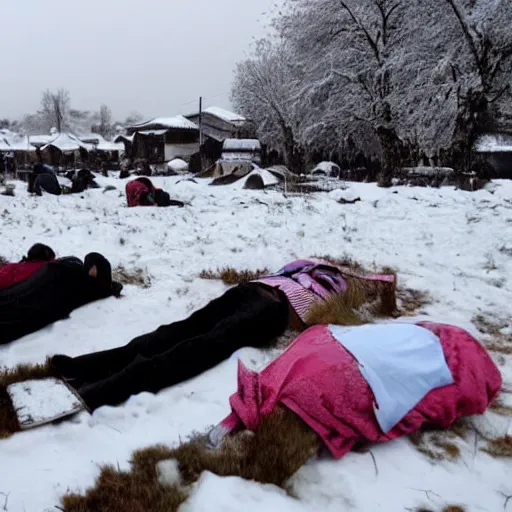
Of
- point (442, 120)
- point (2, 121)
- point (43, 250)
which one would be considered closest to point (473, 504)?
point (43, 250)

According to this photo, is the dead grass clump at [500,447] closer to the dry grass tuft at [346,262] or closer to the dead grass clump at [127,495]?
the dead grass clump at [127,495]

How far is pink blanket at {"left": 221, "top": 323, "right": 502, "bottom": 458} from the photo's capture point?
2.25 m

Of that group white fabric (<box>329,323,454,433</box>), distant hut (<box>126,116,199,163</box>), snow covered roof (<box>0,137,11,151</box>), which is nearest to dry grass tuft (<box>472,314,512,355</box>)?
white fabric (<box>329,323,454,433</box>)

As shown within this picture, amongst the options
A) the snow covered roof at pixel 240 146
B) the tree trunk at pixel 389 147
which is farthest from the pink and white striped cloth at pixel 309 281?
the snow covered roof at pixel 240 146

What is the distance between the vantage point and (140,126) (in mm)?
44812

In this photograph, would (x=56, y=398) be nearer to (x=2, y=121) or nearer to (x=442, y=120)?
(x=442, y=120)

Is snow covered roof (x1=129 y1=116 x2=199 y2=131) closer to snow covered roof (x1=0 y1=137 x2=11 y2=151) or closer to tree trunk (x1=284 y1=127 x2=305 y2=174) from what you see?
snow covered roof (x1=0 y1=137 x2=11 y2=151)

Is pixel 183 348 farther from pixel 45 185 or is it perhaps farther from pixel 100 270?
pixel 45 185

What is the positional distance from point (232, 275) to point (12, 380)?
2.56 m

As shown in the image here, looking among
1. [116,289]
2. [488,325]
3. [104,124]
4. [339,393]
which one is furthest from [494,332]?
[104,124]

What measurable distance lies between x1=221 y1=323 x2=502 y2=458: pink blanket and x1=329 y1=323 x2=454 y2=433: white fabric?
0.04m

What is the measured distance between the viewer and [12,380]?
293cm

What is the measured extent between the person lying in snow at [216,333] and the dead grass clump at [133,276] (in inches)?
64.8

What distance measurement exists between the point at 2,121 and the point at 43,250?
10535 centimetres
